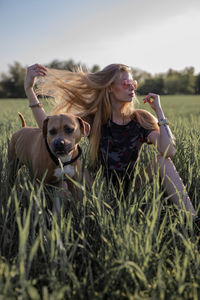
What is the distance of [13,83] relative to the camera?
69500 millimetres

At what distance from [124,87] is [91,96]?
44 centimetres

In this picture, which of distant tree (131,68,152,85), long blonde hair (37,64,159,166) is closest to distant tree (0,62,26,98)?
distant tree (131,68,152,85)

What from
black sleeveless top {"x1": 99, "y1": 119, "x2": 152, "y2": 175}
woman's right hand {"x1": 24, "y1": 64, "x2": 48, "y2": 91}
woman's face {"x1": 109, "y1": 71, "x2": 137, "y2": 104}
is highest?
woman's right hand {"x1": 24, "y1": 64, "x2": 48, "y2": 91}

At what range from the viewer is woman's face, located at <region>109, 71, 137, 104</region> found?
3117 millimetres

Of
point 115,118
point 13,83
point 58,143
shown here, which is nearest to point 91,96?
point 115,118

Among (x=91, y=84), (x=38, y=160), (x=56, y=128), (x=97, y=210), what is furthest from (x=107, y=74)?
(x=97, y=210)

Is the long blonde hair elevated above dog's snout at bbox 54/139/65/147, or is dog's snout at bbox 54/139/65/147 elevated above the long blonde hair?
the long blonde hair

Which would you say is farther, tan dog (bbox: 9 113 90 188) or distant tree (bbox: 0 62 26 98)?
distant tree (bbox: 0 62 26 98)

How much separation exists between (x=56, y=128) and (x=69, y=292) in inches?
59.2

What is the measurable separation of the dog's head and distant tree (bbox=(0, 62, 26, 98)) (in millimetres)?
61441

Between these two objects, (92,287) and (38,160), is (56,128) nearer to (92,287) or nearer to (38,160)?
(38,160)

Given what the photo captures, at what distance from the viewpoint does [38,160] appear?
2.71 m

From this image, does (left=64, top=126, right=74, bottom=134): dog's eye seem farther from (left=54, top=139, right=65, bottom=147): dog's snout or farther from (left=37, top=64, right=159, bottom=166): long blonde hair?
(left=37, top=64, right=159, bottom=166): long blonde hair

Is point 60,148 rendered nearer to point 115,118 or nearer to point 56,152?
point 56,152
